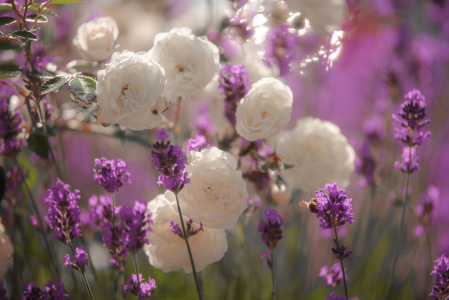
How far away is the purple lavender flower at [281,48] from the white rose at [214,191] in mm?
224

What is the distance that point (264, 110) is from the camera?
372 mm

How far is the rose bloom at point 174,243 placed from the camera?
1.14ft

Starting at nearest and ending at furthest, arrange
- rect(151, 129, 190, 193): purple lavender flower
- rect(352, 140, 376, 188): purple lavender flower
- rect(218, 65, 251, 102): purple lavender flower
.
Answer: rect(151, 129, 190, 193): purple lavender flower → rect(218, 65, 251, 102): purple lavender flower → rect(352, 140, 376, 188): purple lavender flower

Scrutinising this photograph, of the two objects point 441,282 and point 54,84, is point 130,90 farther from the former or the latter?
point 441,282

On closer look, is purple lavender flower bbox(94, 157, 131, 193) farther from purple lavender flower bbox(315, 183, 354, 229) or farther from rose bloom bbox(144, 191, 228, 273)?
purple lavender flower bbox(315, 183, 354, 229)

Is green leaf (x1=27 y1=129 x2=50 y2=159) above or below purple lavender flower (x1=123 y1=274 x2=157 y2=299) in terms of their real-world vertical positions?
above

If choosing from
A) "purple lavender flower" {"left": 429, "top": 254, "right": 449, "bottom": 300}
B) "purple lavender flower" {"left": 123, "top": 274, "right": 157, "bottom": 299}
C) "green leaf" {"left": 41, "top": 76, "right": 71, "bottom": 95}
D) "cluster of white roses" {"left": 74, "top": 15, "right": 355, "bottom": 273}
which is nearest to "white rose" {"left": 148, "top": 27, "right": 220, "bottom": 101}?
"cluster of white roses" {"left": 74, "top": 15, "right": 355, "bottom": 273}

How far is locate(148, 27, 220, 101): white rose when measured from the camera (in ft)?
1.19

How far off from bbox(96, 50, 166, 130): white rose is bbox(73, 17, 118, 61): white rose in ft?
0.32

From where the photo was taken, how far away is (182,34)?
1.23 feet

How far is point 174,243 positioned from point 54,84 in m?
0.22

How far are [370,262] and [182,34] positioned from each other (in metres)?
0.77

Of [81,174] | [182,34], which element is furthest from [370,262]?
[81,174]

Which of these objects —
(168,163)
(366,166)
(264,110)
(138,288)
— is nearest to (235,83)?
(264,110)
